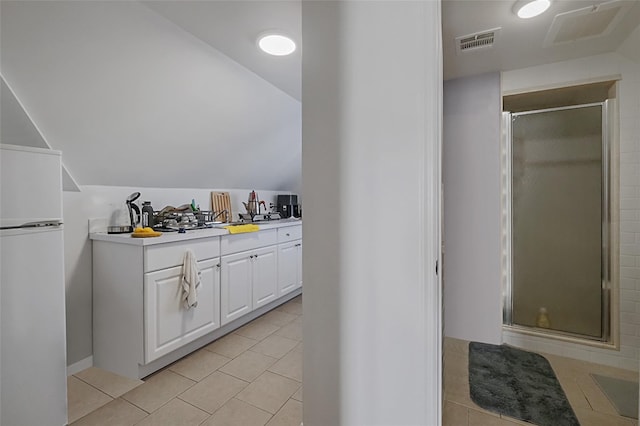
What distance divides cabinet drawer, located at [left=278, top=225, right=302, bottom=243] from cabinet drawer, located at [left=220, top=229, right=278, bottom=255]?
98mm

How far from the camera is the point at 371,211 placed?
1232 mm

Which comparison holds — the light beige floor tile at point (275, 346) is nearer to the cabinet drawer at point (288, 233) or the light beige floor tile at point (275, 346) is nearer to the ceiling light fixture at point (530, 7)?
the cabinet drawer at point (288, 233)

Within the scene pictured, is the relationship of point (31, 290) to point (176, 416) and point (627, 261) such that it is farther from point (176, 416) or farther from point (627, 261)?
point (627, 261)

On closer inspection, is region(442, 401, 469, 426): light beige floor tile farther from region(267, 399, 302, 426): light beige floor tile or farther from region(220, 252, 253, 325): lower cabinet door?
region(220, 252, 253, 325): lower cabinet door

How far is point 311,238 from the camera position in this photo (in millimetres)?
1407

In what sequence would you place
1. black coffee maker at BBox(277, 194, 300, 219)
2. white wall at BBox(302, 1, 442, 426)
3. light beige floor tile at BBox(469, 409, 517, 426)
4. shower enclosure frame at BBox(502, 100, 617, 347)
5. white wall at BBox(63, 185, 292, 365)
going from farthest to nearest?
black coffee maker at BBox(277, 194, 300, 219), shower enclosure frame at BBox(502, 100, 617, 347), white wall at BBox(63, 185, 292, 365), light beige floor tile at BBox(469, 409, 517, 426), white wall at BBox(302, 1, 442, 426)

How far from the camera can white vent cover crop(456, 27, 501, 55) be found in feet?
6.21

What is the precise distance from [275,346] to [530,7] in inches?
111

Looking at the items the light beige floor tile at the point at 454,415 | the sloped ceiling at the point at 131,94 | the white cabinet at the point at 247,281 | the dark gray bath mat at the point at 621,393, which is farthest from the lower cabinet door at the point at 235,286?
the dark gray bath mat at the point at 621,393

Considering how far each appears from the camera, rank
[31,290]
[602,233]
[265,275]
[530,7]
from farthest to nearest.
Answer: [265,275]
[602,233]
[530,7]
[31,290]

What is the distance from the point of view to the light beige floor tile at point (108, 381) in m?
1.91

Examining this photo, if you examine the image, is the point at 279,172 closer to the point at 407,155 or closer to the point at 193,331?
the point at 193,331

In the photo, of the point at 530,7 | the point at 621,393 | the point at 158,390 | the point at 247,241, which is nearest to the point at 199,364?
the point at 158,390

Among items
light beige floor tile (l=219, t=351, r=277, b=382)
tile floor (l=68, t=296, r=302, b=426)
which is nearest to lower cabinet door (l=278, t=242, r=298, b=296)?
tile floor (l=68, t=296, r=302, b=426)
